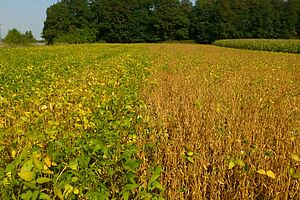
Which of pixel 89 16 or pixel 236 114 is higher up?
pixel 89 16

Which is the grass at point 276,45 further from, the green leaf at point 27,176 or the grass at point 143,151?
the green leaf at point 27,176

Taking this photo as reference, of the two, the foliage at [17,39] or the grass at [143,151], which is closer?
the grass at [143,151]

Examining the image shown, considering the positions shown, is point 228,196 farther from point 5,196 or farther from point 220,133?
point 5,196

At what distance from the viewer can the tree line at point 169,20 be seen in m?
80.4

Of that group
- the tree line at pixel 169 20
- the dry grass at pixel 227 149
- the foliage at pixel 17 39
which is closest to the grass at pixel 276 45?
the tree line at pixel 169 20

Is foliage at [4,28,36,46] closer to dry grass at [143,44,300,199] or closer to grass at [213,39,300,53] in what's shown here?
grass at [213,39,300,53]

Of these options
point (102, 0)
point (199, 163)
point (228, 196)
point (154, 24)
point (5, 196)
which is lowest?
point (228, 196)

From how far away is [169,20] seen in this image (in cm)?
8738

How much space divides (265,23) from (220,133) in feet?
278

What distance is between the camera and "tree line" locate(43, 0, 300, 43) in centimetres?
8044

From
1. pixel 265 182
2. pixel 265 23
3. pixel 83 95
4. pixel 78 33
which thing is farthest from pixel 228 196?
pixel 265 23

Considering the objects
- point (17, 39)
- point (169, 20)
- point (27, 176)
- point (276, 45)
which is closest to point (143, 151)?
point (27, 176)

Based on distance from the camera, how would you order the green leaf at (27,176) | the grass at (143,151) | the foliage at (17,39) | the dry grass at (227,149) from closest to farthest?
the green leaf at (27,176) → the grass at (143,151) → the dry grass at (227,149) → the foliage at (17,39)

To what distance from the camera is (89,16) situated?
90312 mm
